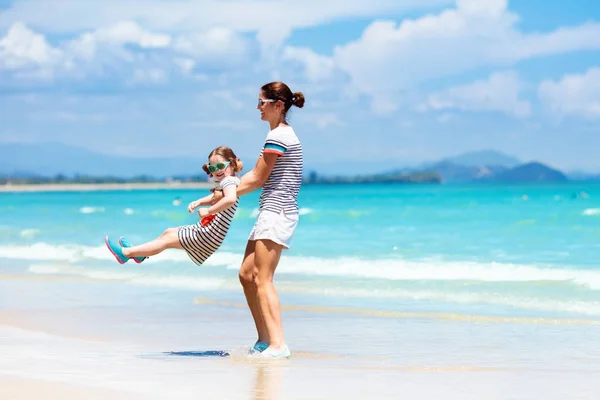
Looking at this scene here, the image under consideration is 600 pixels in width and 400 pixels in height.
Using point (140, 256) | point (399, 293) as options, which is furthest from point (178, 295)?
point (140, 256)

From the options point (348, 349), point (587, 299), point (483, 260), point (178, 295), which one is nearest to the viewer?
point (348, 349)

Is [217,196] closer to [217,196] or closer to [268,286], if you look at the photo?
[217,196]

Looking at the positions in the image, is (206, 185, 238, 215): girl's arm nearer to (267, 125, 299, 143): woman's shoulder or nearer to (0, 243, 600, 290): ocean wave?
(267, 125, 299, 143): woman's shoulder

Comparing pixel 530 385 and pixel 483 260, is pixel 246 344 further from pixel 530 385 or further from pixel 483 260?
pixel 483 260

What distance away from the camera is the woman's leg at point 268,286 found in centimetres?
681

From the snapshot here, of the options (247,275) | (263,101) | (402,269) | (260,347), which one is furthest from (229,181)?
(402,269)

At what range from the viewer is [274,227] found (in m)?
6.72

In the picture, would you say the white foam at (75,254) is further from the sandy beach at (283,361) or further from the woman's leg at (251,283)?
the woman's leg at (251,283)

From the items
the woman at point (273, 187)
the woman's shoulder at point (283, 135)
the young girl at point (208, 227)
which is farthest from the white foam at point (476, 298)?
the young girl at point (208, 227)

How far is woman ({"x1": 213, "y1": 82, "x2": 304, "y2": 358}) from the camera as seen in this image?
6.71 metres

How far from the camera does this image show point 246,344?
7.90 meters

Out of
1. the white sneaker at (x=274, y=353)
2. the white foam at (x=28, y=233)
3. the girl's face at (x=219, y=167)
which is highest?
the white foam at (x=28, y=233)

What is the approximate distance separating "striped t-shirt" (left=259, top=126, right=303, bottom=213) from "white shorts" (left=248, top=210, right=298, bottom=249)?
4cm

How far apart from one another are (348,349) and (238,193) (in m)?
1.65
